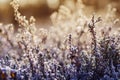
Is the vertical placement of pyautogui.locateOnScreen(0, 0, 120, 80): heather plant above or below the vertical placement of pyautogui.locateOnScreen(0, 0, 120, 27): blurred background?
below

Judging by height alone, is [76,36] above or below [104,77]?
above

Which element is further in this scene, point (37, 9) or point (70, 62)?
point (37, 9)

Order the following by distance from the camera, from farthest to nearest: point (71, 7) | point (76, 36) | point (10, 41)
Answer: point (71, 7), point (10, 41), point (76, 36)

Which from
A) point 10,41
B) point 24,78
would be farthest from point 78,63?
point 10,41

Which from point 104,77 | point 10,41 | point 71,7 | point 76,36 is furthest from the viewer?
point 71,7

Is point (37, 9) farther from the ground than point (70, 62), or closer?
farther from the ground

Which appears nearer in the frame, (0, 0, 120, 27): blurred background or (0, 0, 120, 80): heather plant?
(0, 0, 120, 80): heather plant

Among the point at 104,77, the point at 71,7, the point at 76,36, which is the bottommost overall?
the point at 104,77

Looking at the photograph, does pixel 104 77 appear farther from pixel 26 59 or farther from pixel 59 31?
pixel 59 31

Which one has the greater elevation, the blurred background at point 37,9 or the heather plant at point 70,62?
the blurred background at point 37,9

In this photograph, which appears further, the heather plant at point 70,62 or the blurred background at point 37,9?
the blurred background at point 37,9

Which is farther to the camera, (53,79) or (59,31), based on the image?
(59,31)
